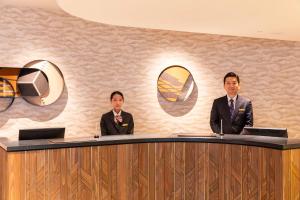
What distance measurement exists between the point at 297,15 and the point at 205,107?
2.37 meters

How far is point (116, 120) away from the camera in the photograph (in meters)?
5.55

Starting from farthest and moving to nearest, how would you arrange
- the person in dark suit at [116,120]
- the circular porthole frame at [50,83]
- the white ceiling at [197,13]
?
1. the person in dark suit at [116,120]
2. the circular porthole frame at [50,83]
3. the white ceiling at [197,13]

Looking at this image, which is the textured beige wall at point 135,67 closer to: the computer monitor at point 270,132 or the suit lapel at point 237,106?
the suit lapel at point 237,106

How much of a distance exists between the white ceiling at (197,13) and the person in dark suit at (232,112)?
0.83 m

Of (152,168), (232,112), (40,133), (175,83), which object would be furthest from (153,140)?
(175,83)

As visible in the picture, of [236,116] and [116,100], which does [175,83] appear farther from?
[236,116]

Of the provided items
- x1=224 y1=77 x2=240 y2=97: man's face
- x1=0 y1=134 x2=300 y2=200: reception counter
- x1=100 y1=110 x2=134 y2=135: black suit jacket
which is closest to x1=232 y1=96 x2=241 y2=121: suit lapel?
x1=224 y1=77 x2=240 y2=97: man's face

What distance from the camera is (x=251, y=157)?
3.14 metres

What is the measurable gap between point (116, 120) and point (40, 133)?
1905mm

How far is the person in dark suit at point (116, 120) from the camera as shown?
550cm

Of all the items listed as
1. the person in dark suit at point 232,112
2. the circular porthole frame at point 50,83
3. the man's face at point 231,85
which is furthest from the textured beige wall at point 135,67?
the man's face at point 231,85

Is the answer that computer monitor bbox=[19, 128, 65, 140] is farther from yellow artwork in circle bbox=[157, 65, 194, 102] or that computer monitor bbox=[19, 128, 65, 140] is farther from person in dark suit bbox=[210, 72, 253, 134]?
yellow artwork in circle bbox=[157, 65, 194, 102]

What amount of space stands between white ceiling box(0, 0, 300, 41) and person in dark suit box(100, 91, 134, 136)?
1.06 meters

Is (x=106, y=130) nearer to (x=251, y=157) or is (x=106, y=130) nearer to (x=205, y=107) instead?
(x=205, y=107)
